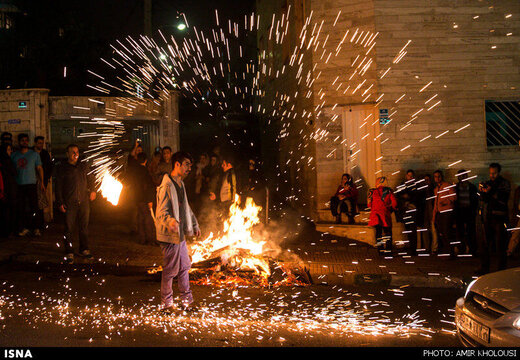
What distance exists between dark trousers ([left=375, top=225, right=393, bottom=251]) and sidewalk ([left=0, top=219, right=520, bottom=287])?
0.86 feet

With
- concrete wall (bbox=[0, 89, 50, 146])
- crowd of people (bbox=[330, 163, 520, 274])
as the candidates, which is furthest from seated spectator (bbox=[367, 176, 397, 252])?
concrete wall (bbox=[0, 89, 50, 146])

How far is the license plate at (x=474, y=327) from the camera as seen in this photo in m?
4.00

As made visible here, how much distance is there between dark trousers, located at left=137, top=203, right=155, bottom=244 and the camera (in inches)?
395

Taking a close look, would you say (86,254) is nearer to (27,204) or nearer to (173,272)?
(27,204)

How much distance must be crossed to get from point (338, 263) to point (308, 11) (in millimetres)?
7154

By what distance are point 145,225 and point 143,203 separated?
0.49 meters

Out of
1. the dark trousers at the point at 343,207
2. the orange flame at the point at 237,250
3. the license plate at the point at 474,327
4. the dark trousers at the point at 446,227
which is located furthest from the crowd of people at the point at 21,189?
the license plate at the point at 474,327

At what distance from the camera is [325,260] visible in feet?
30.7

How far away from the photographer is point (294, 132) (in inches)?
595

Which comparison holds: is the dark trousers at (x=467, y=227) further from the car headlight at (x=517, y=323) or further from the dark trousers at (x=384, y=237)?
the car headlight at (x=517, y=323)

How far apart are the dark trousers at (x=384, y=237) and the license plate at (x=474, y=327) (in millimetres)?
5493

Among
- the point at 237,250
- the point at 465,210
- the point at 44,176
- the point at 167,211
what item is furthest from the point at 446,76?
the point at 44,176

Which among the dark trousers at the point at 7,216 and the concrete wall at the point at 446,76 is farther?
the concrete wall at the point at 446,76

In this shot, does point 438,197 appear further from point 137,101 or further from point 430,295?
point 137,101
